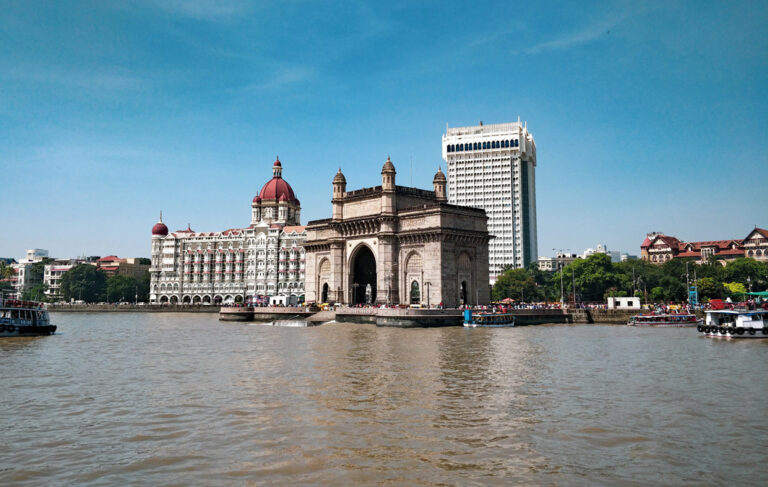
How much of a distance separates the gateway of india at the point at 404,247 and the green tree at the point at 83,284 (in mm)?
90678

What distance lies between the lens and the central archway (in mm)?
78125

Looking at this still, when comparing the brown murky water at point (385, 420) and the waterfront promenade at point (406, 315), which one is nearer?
the brown murky water at point (385, 420)

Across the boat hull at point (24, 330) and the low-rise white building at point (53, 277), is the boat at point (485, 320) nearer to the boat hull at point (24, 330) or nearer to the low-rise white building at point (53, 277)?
the boat hull at point (24, 330)

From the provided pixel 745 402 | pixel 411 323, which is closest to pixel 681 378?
pixel 745 402

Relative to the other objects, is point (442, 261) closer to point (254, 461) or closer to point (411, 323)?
point (411, 323)

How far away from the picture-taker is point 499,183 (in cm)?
14500

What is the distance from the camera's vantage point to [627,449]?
13.5 metres

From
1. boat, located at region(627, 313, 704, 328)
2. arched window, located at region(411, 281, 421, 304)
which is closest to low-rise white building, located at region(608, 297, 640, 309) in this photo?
boat, located at region(627, 313, 704, 328)

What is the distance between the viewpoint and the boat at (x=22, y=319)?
4359cm

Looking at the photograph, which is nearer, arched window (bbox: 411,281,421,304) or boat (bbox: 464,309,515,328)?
boat (bbox: 464,309,515,328)

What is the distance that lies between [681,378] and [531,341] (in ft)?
57.1

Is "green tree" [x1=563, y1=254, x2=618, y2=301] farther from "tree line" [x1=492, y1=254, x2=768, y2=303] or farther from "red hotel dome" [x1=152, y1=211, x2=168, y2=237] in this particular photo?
"red hotel dome" [x1=152, y1=211, x2=168, y2=237]

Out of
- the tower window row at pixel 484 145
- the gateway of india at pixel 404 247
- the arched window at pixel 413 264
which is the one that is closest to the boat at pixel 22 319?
the gateway of india at pixel 404 247

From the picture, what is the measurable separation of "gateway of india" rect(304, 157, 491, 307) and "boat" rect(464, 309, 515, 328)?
785 cm
